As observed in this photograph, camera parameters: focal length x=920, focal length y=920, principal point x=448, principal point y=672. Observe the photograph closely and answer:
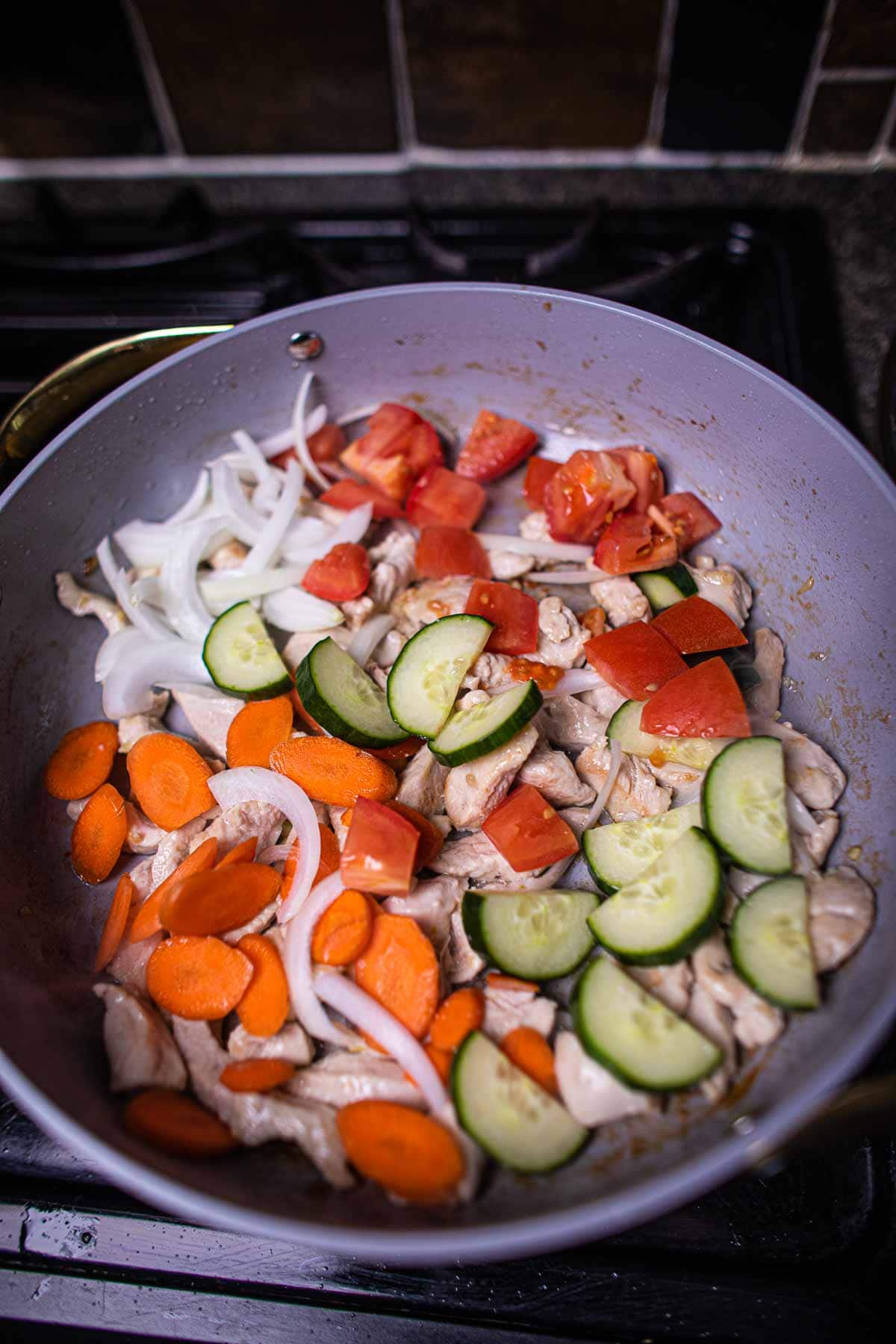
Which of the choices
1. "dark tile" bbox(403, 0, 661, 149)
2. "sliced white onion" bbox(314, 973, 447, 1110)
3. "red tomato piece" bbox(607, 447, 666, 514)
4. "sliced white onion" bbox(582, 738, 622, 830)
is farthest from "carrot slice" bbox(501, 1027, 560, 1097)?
"dark tile" bbox(403, 0, 661, 149)

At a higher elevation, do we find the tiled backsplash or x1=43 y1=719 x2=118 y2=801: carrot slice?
the tiled backsplash

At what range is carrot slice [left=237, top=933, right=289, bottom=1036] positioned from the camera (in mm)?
1514

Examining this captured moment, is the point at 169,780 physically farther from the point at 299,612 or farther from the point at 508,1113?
the point at 508,1113

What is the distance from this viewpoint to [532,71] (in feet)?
8.39

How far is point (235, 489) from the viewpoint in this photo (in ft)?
6.74

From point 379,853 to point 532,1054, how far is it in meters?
0.40

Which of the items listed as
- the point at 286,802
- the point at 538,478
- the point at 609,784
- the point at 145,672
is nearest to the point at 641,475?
the point at 538,478

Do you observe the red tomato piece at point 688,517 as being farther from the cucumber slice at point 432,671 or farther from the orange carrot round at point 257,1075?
the orange carrot round at point 257,1075

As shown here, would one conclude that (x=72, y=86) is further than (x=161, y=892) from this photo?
Yes

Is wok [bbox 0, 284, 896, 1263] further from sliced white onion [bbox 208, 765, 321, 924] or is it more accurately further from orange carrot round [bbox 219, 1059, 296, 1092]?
A: sliced white onion [bbox 208, 765, 321, 924]

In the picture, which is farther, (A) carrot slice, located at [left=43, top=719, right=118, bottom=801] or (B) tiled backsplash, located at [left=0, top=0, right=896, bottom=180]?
(B) tiled backsplash, located at [left=0, top=0, right=896, bottom=180]

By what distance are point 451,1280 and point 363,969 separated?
481mm

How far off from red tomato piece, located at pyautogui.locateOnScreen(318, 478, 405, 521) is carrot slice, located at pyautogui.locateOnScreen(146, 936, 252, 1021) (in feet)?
3.44

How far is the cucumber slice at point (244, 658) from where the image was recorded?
72.7 inches
